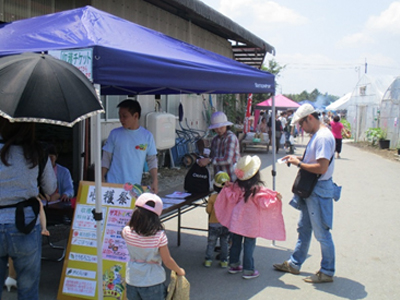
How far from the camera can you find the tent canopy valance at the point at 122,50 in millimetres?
3434

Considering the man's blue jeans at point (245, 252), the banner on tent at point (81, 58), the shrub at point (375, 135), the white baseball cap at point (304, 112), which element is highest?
the banner on tent at point (81, 58)

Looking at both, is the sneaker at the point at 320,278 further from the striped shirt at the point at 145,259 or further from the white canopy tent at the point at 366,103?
the white canopy tent at the point at 366,103

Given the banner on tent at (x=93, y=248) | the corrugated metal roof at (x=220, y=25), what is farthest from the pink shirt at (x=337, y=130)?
the banner on tent at (x=93, y=248)

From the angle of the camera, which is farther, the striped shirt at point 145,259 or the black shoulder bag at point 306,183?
the black shoulder bag at point 306,183

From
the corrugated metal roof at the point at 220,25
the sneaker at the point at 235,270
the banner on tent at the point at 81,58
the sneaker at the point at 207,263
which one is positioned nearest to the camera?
the banner on tent at the point at 81,58

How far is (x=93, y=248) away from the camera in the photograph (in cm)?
398

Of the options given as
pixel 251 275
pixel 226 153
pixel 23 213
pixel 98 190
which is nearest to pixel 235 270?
pixel 251 275

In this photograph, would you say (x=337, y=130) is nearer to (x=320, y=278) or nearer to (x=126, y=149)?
(x=320, y=278)

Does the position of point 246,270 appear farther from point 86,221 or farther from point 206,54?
point 206,54

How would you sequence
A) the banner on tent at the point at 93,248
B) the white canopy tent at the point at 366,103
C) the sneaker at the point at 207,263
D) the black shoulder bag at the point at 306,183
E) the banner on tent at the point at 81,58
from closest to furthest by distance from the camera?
the banner on tent at the point at 81,58, the banner on tent at the point at 93,248, the black shoulder bag at the point at 306,183, the sneaker at the point at 207,263, the white canopy tent at the point at 366,103

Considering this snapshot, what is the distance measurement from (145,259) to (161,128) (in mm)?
8277

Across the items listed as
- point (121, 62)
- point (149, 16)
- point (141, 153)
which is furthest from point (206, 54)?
point (149, 16)

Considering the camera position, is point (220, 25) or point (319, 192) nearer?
point (319, 192)

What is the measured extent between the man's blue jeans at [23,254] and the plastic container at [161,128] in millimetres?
8142
